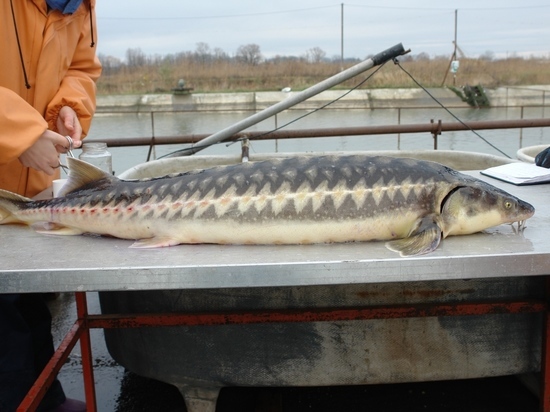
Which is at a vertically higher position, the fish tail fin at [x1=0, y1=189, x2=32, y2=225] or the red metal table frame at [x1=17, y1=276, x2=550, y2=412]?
the fish tail fin at [x1=0, y1=189, x2=32, y2=225]

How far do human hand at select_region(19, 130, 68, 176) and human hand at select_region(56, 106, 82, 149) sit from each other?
17.2 inches

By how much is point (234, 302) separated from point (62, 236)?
685 millimetres

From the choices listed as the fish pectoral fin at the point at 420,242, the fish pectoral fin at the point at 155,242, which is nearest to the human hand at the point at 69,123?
the fish pectoral fin at the point at 155,242

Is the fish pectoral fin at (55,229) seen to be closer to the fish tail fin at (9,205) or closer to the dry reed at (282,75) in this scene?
the fish tail fin at (9,205)

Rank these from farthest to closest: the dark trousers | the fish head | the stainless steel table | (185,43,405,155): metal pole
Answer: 1. (185,43,405,155): metal pole
2. the dark trousers
3. the fish head
4. the stainless steel table

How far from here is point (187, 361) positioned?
7.61ft

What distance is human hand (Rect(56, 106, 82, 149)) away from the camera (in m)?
2.62

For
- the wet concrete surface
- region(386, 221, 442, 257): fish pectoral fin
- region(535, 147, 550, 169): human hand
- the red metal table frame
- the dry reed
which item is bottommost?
the wet concrete surface

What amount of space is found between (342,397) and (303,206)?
4.70 feet

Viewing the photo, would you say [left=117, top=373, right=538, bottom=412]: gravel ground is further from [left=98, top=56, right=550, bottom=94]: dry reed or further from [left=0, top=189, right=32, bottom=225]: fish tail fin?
[left=98, top=56, right=550, bottom=94]: dry reed

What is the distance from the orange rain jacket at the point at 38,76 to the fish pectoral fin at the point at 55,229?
27 cm

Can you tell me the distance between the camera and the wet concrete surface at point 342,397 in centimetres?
282

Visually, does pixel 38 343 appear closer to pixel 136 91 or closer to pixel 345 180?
pixel 345 180

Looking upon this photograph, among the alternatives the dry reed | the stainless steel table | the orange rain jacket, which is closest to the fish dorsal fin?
the orange rain jacket
